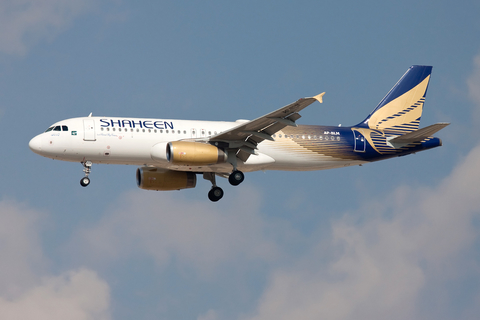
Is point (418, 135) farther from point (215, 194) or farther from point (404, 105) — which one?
point (215, 194)

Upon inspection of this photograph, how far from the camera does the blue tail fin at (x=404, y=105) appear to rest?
47312 mm

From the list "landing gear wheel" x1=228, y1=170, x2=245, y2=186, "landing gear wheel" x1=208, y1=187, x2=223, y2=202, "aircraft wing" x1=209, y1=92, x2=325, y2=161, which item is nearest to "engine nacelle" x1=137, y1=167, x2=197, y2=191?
"landing gear wheel" x1=208, y1=187, x2=223, y2=202

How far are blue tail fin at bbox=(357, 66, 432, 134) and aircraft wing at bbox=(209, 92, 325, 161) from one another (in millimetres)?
9123

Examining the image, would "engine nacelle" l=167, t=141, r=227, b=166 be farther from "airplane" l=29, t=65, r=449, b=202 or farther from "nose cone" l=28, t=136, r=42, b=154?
"nose cone" l=28, t=136, r=42, b=154

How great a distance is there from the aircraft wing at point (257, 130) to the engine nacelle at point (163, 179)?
5.38 metres

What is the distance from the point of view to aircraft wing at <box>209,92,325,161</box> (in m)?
37.1

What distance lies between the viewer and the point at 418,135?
1734 inches

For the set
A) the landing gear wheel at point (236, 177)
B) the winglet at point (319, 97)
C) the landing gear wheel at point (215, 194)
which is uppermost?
the winglet at point (319, 97)

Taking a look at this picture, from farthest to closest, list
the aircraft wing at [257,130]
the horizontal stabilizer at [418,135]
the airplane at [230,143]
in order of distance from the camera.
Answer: the horizontal stabilizer at [418,135], the airplane at [230,143], the aircraft wing at [257,130]

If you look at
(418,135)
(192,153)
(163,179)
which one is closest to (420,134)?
(418,135)

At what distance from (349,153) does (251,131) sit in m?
7.58

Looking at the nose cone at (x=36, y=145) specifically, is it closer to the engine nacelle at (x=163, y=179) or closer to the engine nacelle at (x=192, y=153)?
the engine nacelle at (x=192, y=153)

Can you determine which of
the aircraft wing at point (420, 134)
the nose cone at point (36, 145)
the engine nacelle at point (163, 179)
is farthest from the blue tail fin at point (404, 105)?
the nose cone at point (36, 145)

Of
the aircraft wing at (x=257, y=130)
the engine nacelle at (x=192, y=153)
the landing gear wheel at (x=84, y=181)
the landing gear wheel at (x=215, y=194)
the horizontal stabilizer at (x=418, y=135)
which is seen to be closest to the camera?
the aircraft wing at (x=257, y=130)
